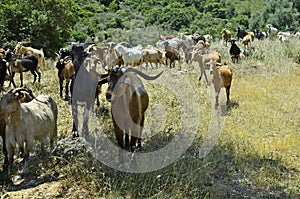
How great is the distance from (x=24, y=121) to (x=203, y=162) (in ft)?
9.60

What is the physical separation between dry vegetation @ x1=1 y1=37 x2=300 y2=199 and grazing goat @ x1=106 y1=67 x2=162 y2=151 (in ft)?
2.14

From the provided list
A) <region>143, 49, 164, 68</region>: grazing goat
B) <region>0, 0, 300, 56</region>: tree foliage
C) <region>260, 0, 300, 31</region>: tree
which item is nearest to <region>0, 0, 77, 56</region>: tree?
<region>0, 0, 300, 56</region>: tree foliage

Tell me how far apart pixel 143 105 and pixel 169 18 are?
1654 inches

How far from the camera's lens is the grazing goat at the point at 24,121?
17.6 feet

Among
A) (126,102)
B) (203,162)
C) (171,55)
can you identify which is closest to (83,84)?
(126,102)

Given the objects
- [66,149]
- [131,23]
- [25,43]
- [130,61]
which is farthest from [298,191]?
[131,23]

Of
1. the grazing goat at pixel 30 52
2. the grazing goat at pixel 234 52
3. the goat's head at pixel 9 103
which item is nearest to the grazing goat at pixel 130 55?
the grazing goat at pixel 30 52

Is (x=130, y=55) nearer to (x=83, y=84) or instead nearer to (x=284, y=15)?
(x=83, y=84)

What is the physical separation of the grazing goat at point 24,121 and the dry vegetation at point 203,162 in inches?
15.9

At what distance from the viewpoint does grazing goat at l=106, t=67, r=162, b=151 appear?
6074 mm

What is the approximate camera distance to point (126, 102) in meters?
6.15

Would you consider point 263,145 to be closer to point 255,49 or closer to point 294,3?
point 255,49

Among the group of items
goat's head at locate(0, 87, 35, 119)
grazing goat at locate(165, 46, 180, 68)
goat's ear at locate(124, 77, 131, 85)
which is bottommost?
grazing goat at locate(165, 46, 180, 68)

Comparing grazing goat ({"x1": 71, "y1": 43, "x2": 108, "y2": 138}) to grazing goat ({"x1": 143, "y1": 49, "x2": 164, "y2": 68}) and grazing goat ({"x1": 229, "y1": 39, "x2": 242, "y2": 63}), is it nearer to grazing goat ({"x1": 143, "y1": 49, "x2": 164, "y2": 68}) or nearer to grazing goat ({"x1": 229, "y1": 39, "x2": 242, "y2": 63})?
grazing goat ({"x1": 143, "y1": 49, "x2": 164, "y2": 68})
